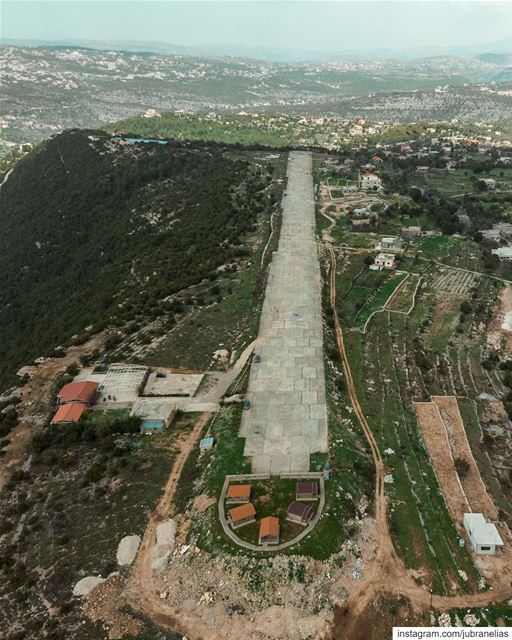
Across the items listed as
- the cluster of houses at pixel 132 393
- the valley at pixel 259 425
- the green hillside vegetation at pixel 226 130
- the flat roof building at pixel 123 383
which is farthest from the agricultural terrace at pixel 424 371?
the green hillside vegetation at pixel 226 130

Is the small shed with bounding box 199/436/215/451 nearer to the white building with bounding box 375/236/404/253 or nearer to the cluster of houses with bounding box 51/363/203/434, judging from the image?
the cluster of houses with bounding box 51/363/203/434

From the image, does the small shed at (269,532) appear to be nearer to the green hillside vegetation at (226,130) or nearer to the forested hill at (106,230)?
the forested hill at (106,230)

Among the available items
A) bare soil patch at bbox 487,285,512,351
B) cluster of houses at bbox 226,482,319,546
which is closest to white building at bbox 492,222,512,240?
bare soil patch at bbox 487,285,512,351

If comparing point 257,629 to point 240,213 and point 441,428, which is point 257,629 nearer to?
point 441,428

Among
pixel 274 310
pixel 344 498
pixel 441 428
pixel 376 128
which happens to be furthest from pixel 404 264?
pixel 376 128

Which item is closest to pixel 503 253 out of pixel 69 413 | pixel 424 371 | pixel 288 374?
pixel 424 371

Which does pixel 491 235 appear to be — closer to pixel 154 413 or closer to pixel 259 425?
pixel 259 425
